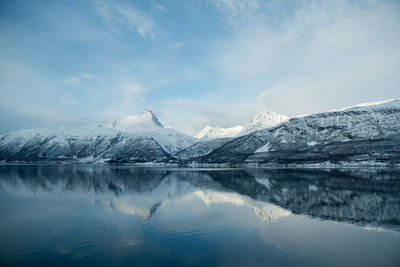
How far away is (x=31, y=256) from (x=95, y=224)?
13.6 meters

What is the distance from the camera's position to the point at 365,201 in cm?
5422

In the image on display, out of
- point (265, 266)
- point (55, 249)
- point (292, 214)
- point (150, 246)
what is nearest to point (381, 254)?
point (265, 266)

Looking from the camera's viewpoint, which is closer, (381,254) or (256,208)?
(381,254)

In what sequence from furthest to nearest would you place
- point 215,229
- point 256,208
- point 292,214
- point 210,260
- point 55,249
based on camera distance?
point 256,208
point 292,214
point 215,229
point 55,249
point 210,260

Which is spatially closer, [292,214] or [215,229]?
[215,229]

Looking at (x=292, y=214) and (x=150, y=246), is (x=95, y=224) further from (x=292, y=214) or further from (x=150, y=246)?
(x=292, y=214)

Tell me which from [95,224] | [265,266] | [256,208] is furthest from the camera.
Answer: [256,208]

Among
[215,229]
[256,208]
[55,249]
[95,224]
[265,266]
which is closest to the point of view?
[265,266]

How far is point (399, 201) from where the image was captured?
5309 cm

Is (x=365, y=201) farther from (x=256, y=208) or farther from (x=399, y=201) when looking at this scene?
(x=256, y=208)

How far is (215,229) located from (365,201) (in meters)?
35.7

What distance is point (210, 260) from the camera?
78.5 feet

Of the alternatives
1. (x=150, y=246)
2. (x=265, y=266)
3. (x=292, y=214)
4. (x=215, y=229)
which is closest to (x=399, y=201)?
(x=292, y=214)

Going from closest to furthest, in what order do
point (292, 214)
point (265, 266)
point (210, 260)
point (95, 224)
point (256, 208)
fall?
point (265, 266) < point (210, 260) < point (95, 224) < point (292, 214) < point (256, 208)
